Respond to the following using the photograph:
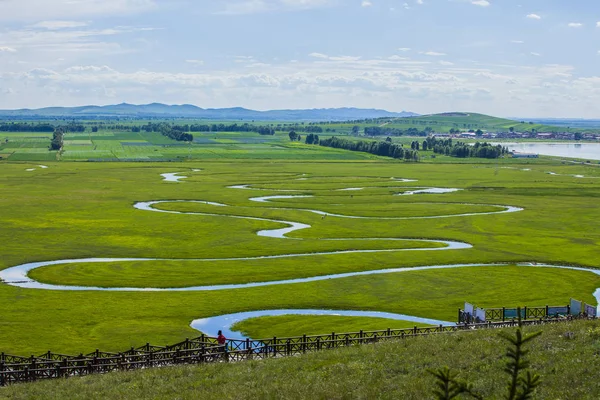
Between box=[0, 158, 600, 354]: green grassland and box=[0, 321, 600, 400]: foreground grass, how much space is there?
14.5m

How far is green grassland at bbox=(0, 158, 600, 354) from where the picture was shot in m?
55.2

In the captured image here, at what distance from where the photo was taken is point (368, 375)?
3256 cm

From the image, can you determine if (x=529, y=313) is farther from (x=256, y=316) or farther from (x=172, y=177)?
(x=172, y=177)

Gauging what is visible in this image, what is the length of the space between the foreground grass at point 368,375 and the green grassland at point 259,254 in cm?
1454

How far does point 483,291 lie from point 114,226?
55.4 metres

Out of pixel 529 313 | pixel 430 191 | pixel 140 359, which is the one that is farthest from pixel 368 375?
pixel 430 191

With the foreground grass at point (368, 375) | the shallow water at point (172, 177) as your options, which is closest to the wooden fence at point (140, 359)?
the foreground grass at point (368, 375)

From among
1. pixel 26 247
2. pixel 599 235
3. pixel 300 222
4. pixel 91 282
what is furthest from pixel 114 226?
pixel 599 235

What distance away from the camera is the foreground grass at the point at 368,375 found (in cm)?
2964

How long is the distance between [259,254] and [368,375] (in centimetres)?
4981

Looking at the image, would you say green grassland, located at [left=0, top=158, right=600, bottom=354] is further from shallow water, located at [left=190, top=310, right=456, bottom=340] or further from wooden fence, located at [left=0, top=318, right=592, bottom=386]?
wooden fence, located at [left=0, top=318, right=592, bottom=386]

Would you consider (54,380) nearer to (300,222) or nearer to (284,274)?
(284,274)

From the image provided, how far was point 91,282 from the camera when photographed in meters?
68.0

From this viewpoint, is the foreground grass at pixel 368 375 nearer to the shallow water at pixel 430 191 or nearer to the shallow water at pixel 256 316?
the shallow water at pixel 256 316
